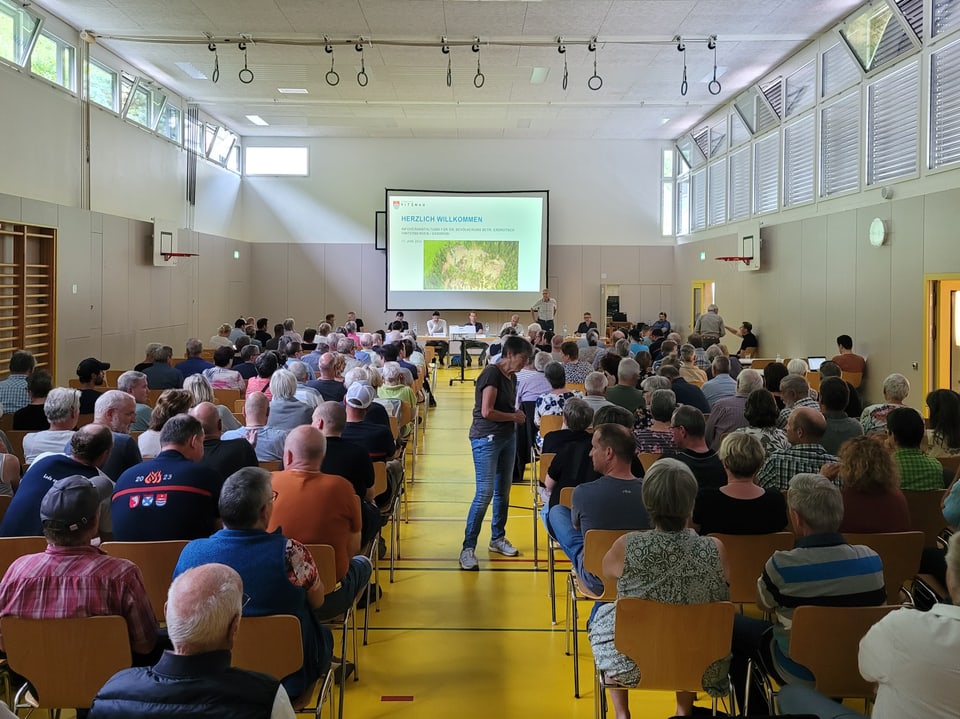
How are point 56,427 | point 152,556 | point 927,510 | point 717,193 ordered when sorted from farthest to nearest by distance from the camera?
1. point 717,193
2. point 56,427
3. point 927,510
4. point 152,556

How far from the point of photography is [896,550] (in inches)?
138

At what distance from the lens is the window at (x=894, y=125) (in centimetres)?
983

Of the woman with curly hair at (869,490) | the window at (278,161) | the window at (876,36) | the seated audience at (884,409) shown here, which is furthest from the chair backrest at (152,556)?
the window at (278,161)

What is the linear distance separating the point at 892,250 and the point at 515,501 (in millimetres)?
6338

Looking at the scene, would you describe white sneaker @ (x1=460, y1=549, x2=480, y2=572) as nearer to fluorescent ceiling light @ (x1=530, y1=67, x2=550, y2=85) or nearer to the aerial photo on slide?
fluorescent ceiling light @ (x1=530, y1=67, x2=550, y2=85)

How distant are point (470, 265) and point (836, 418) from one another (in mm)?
15273

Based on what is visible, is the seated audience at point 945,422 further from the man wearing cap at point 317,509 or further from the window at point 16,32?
the window at point 16,32

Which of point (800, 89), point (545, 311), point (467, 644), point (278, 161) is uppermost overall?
point (278, 161)

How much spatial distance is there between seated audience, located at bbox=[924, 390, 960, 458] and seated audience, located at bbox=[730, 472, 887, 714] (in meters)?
2.44

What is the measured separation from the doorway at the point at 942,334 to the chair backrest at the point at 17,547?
9.49 m

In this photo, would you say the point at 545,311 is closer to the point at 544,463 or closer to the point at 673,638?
the point at 544,463

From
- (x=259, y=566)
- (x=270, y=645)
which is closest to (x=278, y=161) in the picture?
(x=259, y=566)

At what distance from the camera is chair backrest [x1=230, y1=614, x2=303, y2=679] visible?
102 inches

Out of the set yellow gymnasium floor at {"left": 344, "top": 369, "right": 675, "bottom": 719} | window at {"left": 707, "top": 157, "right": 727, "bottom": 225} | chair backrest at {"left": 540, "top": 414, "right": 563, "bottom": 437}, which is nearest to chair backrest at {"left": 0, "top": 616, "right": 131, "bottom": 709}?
yellow gymnasium floor at {"left": 344, "top": 369, "right": 675, "bottom": 719}
